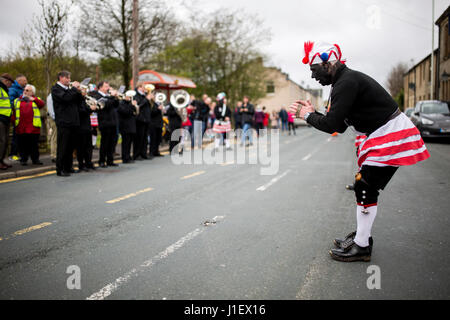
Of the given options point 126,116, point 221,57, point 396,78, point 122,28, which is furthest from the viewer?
point 396,78

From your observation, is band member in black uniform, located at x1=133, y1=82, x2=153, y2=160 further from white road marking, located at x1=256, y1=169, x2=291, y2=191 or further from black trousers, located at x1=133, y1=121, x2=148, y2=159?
white road marking, located at x1=256, y1=169, x2=291, y2=191

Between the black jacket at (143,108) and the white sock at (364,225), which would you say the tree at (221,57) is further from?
the white sock at (364,225)

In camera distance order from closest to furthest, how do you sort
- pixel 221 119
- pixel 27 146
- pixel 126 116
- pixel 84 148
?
pixel 84 148 < pixel 27 146 < pixel 126 116 < pixel 221 119

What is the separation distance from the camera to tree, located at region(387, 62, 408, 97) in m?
83.4

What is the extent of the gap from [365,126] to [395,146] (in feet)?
1.10

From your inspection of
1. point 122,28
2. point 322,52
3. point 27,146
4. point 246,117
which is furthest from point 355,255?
point 122,28

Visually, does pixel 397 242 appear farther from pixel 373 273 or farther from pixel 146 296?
pixel 146 296

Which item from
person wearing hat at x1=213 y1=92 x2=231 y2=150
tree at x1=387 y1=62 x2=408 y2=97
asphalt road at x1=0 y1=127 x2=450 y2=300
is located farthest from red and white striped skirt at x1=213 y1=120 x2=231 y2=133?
tree at x1=387 y1=62 x2=408 y2=97

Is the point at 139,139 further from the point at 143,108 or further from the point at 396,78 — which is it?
the point at 396,78

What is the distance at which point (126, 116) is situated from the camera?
11672mm

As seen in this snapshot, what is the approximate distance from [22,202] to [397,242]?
5.74 m

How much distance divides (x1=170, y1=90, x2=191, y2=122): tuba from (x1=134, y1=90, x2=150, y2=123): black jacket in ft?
7.05

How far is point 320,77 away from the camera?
12.2ft

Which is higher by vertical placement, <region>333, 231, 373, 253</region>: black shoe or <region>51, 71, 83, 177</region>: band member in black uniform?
<region>51, 71, 83, 177</region>: band member in black uniform
